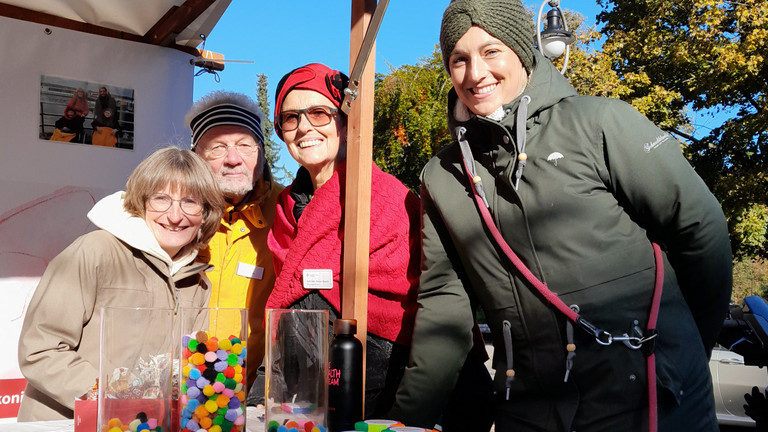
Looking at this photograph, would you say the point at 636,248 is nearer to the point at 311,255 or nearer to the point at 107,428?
the point at 311,255

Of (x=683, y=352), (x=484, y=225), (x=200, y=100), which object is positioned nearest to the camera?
(x=683, y=352)

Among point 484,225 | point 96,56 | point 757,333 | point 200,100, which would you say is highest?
point 96,56

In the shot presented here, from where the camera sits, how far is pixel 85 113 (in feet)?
11.8

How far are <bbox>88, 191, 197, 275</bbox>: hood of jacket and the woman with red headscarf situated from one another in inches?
15.4

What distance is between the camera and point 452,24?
6.15 feet

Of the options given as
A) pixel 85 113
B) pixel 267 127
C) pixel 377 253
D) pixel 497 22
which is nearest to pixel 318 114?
pixel 377 253

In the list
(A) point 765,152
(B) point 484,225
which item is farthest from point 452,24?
(A) point 765,152

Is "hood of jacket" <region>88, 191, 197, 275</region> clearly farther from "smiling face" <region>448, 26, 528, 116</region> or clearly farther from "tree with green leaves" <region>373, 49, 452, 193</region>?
"tree with green leaves" <region>373, 49, 452, 193</region>

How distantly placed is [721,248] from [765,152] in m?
13.1

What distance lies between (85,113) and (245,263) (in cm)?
158

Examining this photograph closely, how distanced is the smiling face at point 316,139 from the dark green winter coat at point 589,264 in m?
0.70

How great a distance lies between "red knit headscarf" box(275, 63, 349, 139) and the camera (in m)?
2.40

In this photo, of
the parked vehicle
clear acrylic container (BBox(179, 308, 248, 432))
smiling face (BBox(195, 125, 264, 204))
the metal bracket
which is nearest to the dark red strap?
the metal bracket

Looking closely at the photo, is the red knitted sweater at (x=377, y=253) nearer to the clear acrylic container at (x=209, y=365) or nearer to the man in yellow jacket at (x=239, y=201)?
the man in yellow jacket at (x=239, y=201)
